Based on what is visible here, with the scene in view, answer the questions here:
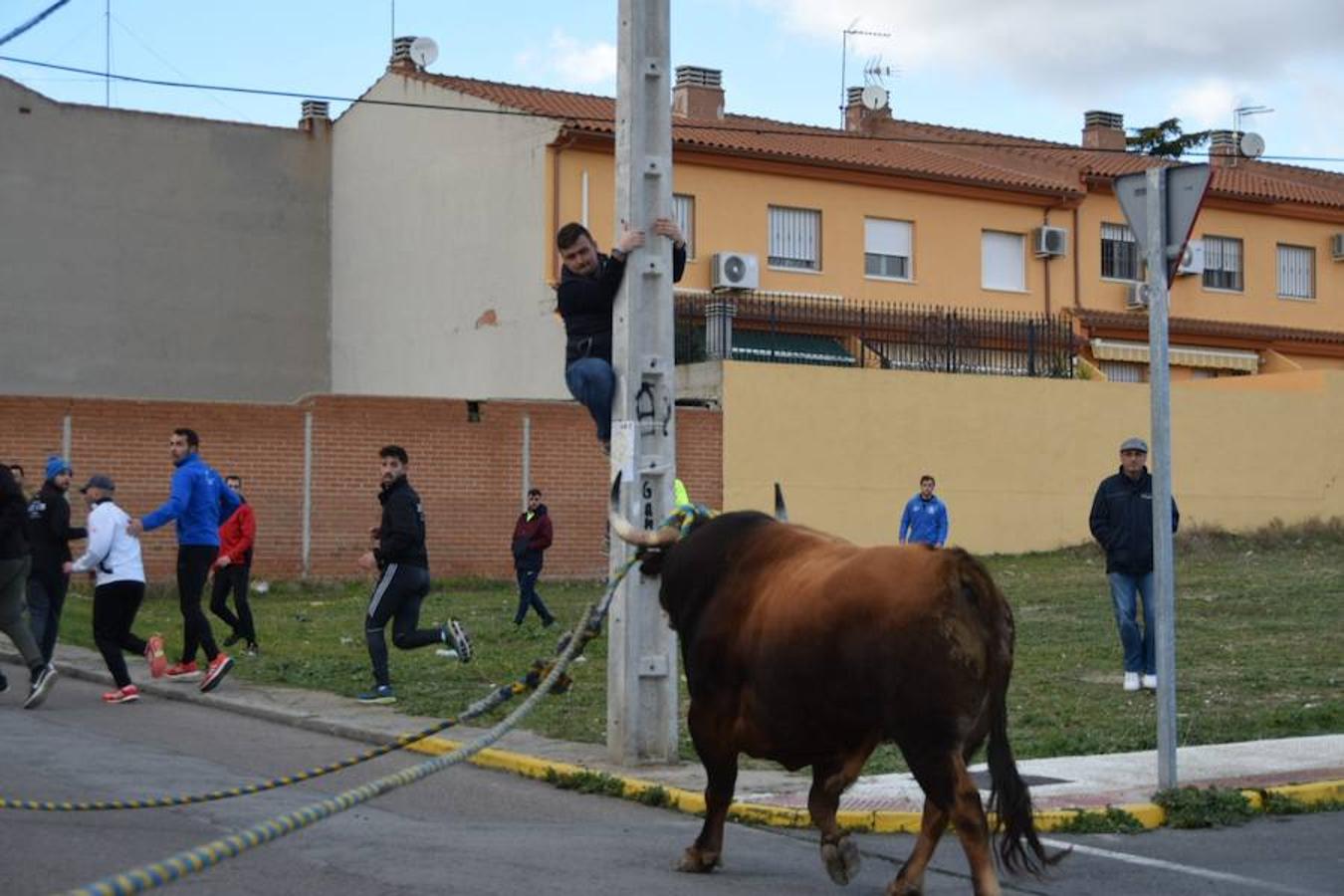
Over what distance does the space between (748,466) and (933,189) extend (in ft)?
34.5

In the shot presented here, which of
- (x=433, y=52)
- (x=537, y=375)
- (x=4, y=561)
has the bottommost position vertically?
(x=4, y=561)

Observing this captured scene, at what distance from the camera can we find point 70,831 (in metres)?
8.55

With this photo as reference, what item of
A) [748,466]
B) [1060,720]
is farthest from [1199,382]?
[1060,720]

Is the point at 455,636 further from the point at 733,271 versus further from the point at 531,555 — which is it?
the point at 733,271

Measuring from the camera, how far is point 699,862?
25.8 feet

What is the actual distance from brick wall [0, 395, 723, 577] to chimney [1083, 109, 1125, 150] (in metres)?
20.3

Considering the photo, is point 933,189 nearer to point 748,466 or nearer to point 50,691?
point 748,466

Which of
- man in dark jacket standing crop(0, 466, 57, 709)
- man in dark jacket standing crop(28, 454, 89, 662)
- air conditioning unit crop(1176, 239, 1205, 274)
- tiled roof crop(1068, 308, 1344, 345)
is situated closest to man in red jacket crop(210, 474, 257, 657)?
man in dark jacket standing crop(28, 454, 89, 662)

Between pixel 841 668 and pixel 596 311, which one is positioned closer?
pixel 841 668

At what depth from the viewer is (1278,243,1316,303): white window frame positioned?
43375 millimetres

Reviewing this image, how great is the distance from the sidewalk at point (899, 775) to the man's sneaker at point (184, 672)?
8.36 feet

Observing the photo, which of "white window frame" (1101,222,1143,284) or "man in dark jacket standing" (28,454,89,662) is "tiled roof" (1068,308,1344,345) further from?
"man in dark jacket standing" (28,454,89,662)

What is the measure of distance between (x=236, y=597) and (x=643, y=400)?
8.55 meters

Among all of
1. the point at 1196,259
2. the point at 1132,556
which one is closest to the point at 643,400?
the point at 1132,556
